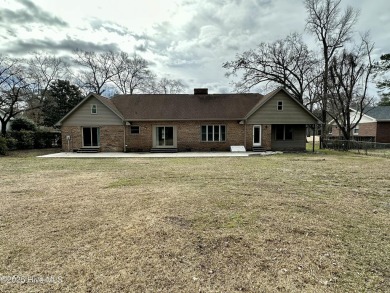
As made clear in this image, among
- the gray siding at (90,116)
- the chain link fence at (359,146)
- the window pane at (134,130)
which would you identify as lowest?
the chain link fence at (359,146)

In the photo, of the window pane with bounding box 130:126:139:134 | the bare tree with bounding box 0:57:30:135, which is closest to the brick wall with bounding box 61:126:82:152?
the window pane with bounding box 130:126:139:134

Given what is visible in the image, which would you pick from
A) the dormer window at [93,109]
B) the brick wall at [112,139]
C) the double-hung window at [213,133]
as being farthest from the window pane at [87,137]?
the double-hung window at [213,133]

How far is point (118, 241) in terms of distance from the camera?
3.91m

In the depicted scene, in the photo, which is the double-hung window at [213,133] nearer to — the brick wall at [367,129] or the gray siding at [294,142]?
the gray siding at [294,142]

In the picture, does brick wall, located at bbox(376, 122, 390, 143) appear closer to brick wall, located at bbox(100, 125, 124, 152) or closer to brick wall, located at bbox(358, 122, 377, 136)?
brick wall, located at bbox(358, 122, 377, 136)

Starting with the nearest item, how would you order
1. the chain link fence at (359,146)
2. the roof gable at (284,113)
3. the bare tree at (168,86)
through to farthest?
1. the chain link fence at (359,146)
2. the roof gable at (284,113)
3. the bare tree at (168,86)

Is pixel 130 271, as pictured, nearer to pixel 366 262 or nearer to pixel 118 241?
pixel 118 241

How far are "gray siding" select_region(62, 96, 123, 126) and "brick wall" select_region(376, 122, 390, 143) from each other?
30509 mm

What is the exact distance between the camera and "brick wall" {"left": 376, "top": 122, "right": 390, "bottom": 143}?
29.4m

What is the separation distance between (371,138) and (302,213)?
3229 cm

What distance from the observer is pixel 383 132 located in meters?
29.6

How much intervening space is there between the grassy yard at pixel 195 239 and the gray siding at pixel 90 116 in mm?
13587

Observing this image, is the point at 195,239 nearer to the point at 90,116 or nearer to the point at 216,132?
the point at 216,132

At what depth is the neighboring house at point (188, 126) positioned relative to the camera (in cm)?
2044
